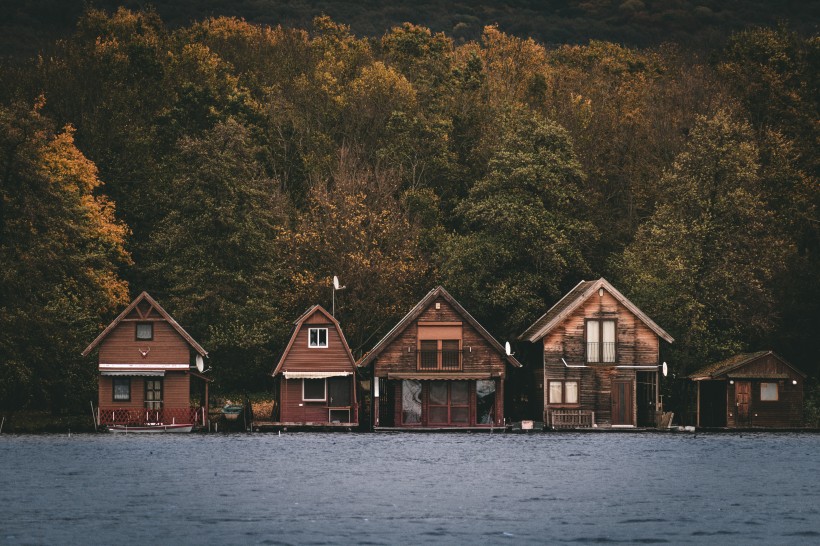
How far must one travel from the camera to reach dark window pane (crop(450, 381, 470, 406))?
307ft

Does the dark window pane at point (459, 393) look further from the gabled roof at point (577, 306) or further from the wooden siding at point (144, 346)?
the wooden siding at point (144, 346)

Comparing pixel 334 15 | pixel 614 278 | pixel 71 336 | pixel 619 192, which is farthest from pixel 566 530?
pixel 334 15

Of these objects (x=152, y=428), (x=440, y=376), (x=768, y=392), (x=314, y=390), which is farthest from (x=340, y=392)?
(x=768, y=392)

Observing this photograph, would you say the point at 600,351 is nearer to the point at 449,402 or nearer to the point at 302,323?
the point at 449,402

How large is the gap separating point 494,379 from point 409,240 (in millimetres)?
13163

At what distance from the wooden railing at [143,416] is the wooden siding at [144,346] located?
3.12 meters

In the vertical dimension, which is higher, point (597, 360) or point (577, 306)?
point (577, 306)

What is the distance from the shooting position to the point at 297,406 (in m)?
92.5

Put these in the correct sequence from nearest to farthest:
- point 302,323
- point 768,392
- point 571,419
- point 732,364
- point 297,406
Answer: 1. point 732,364
2. point 768,392
3. point 302,323
4. point 571,419
5. point 297,406

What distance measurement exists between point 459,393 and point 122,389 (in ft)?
72.6

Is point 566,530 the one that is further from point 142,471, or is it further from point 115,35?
point 115,35

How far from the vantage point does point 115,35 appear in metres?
125

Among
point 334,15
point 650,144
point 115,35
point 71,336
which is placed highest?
point 334,15

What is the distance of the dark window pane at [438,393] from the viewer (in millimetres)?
93438
